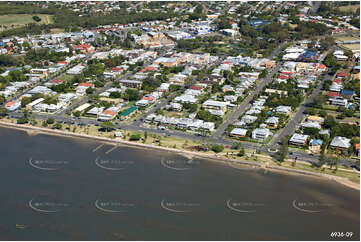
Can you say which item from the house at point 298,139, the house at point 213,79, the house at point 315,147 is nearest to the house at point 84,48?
the house at point 213,79

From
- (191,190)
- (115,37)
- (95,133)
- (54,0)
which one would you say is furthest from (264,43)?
(54,0)

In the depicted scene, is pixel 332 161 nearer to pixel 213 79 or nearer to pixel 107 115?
pixel 107 115

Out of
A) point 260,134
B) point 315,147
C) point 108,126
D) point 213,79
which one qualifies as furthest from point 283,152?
point 213,79

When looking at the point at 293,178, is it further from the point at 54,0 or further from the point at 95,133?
the point at 54,0

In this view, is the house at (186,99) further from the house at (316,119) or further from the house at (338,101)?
the house at (338,101)

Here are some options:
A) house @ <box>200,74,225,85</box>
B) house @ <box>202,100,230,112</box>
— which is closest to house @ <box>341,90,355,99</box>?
house @ <box>202,100,230,112</box>

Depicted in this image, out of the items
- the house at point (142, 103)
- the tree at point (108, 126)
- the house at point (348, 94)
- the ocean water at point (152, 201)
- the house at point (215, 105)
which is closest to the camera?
the ocean water at point (152, 201)
